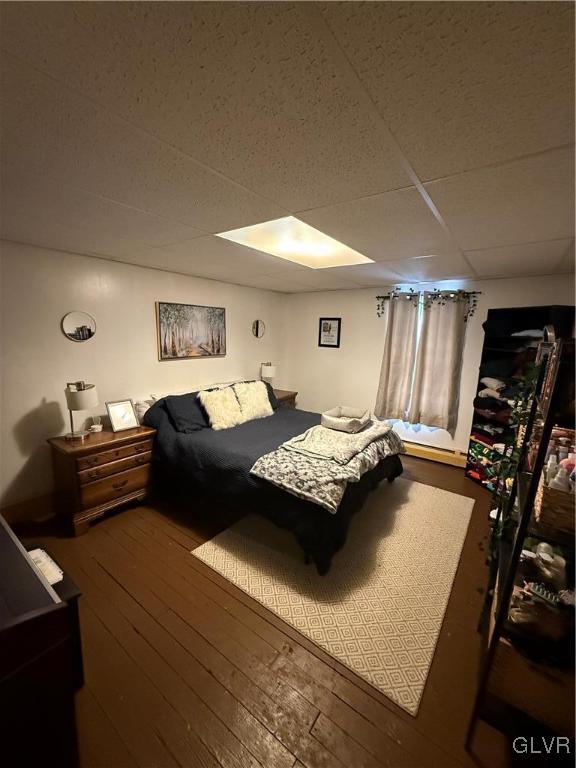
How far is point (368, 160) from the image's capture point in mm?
1098

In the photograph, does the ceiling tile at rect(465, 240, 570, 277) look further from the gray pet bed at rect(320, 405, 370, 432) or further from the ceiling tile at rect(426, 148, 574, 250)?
the gray pet bed at rect(320, 405, 370, 432)

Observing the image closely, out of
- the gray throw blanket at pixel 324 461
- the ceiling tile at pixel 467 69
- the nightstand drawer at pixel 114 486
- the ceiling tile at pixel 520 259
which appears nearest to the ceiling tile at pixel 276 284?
the gray throw blanket at pixel 324 461

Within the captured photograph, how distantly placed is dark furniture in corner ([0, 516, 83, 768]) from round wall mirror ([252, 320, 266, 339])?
361cm

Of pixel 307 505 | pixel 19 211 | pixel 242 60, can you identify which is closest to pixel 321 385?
pixel 307 505

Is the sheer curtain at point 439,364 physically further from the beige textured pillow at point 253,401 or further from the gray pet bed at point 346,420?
the beige textured pillow at point 253,401

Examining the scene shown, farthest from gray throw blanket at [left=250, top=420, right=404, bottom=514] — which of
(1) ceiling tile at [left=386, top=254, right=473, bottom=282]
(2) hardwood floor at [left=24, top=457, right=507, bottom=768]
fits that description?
(1) ceiling tile at [left=386, top=254, right=473, bottom=282]

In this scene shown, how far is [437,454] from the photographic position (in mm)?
3775

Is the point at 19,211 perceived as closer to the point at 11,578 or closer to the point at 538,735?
the point at 11,578

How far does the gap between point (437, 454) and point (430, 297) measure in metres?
1.94

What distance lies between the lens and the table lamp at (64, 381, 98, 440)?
93.3 inches

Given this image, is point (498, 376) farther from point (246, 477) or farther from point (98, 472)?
point (98, 472)

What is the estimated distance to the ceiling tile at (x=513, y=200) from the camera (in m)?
1.11

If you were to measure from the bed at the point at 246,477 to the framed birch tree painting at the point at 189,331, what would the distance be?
70 centimetres

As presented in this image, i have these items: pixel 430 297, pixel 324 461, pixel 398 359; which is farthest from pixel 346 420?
pixel 430 297
